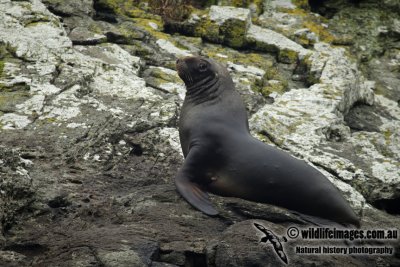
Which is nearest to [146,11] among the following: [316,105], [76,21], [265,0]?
[76,21]

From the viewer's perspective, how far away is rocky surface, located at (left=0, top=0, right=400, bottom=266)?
4426mm

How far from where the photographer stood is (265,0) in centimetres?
1030

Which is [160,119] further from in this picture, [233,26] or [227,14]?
[227,14]

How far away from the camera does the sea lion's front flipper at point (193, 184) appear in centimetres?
503

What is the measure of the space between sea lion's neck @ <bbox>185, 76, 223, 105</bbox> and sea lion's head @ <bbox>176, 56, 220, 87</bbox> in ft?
0.12

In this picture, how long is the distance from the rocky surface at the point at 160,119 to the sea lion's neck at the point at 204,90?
0.58 meters

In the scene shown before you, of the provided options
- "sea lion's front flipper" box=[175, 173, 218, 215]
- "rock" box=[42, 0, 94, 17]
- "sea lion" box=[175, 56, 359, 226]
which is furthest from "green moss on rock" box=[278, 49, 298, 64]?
"sea lion's front flipper" box=[175, 173, 218, 215]

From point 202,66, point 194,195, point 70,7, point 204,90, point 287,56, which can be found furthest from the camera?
point 287,56

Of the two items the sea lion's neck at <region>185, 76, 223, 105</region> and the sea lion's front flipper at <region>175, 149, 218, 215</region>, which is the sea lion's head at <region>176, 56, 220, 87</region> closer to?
the sea lion's neck at <region>185, 76, 223, 105</region>

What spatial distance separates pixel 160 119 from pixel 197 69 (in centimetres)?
82

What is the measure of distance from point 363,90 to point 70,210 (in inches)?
198

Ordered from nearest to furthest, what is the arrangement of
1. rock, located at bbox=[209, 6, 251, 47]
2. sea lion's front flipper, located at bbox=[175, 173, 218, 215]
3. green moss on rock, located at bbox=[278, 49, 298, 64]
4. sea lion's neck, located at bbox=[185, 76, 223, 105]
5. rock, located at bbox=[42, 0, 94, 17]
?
sea lion's front flipper, located at bbox=[175, 173, 218, 215]
sea lion's neck, located at bbox=[185, 76, 223, 105]
rock, located at bbox=[42, 0, 94, 17]
green moss on rock, located at bbox=[278, 49, 298, 64]
rock, located at bbox=[209, 6, 251, 47]

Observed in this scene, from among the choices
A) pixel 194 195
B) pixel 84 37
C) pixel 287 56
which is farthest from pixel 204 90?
pixel 287 56

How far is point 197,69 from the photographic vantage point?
612cm
